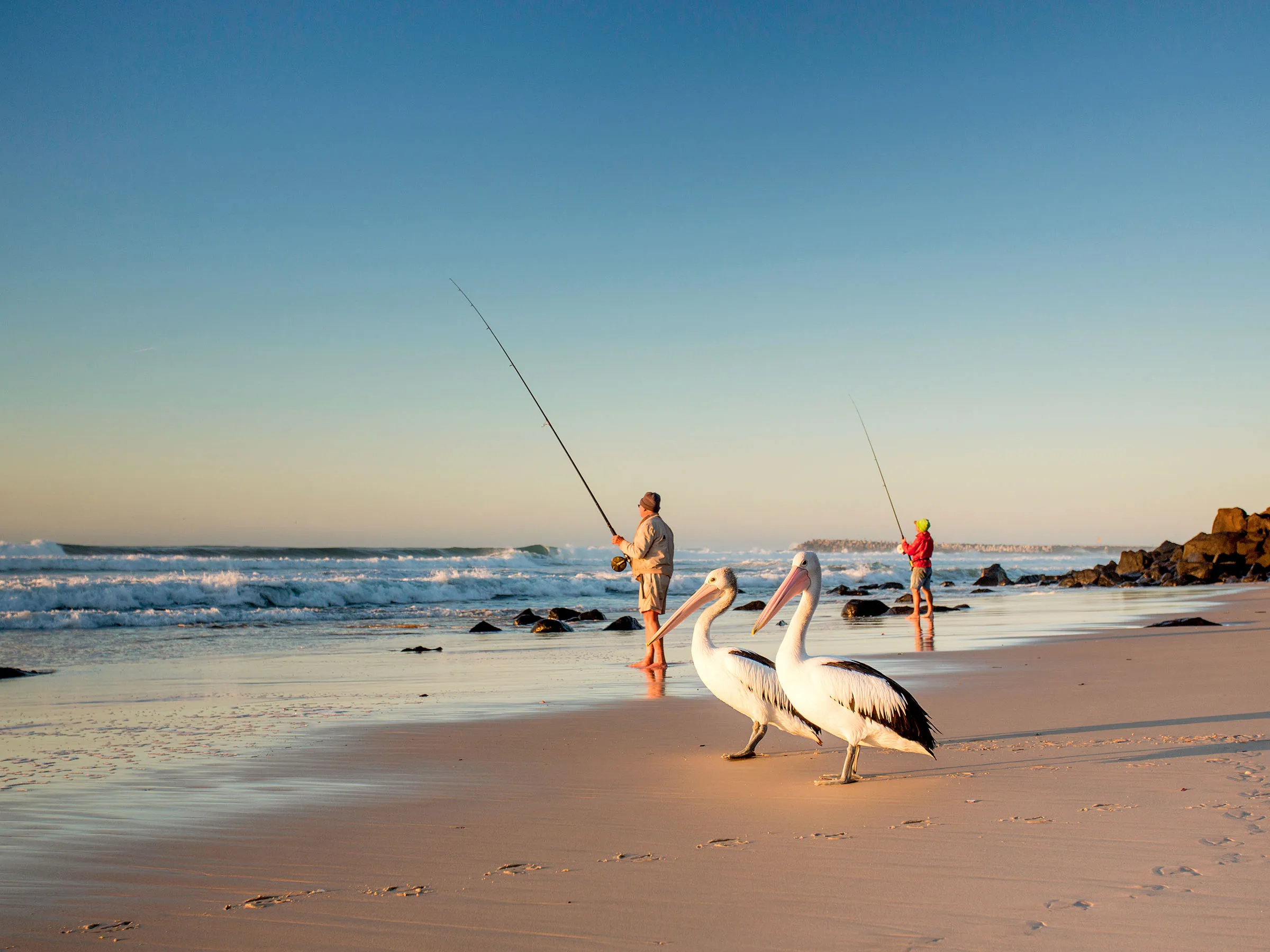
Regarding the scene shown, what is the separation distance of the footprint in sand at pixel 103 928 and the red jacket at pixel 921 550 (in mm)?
16250

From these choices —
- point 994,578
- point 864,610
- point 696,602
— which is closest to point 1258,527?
point 994,578

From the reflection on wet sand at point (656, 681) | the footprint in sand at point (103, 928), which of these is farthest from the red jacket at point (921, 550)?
the footprint in sand at point (103, 928)

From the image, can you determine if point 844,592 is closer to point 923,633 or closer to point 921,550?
point 921,550

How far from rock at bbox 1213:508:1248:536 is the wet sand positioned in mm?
34916

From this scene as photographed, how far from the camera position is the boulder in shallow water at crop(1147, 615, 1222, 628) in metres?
15.3

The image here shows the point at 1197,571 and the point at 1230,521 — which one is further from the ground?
the point at 1230,521

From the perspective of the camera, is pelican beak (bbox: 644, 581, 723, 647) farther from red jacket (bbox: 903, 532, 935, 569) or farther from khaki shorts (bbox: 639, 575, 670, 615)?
red jacket (bbox: 903, 532, 935, 569)

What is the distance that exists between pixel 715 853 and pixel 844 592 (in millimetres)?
28851

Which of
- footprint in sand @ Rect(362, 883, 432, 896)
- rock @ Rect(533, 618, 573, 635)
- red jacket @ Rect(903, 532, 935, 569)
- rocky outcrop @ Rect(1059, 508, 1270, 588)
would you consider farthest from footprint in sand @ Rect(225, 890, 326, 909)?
rocky outcrop @ Rect(1059, 508, 1270, 588)

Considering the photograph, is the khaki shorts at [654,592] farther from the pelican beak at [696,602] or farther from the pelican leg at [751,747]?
the pelican leg at [751,747]

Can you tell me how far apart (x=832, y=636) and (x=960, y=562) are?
58817 mm

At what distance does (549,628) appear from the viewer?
56.9 feet

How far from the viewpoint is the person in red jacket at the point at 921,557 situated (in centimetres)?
1852

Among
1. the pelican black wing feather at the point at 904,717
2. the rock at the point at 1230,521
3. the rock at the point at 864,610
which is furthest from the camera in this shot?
the rock at the point at 1230,521
